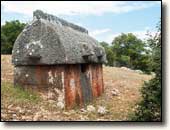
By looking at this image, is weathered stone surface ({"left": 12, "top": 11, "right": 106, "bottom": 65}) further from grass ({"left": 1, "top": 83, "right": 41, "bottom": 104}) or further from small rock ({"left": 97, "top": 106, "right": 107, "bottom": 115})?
small rock ({"left": 97, "top": 106, "right": 107, "bottom": 115})

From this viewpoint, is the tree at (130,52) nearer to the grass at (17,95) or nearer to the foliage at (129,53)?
the foliage at (129,53)

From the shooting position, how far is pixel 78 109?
5734 millimetres

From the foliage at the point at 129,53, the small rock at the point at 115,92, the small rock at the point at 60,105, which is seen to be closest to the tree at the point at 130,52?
the foliage at the point at 129,53

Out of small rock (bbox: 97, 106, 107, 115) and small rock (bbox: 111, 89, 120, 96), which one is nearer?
small rock (bbox: 97, 106, 107, 115)

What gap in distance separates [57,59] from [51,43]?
0.46 feet

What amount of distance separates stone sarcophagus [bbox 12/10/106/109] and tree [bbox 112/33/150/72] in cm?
14

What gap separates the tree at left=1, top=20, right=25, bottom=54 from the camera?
5.68 m

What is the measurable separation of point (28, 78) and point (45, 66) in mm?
178

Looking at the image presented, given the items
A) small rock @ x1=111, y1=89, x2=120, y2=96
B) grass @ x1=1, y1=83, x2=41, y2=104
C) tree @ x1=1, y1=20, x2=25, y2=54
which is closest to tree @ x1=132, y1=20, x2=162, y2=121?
small rock @ x1=111, y1=89, x2=120, y2=96

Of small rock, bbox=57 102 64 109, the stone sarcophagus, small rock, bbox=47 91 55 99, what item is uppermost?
the stone sarcophagus

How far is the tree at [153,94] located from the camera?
571 cm

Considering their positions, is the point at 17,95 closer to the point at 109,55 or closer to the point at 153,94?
the point at 109,55

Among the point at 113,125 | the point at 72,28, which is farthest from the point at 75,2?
the point at 113,125

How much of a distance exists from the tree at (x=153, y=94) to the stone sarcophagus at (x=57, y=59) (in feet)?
1.19
